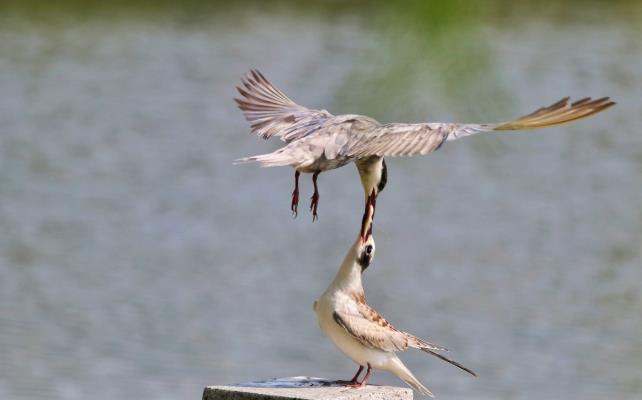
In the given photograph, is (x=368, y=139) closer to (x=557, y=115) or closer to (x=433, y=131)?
(x=433, y=131)

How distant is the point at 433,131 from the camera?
4.23 meters

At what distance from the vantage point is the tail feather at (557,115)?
3.86 metres

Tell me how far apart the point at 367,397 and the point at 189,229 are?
A: 11.2 metres

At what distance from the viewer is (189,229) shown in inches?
607

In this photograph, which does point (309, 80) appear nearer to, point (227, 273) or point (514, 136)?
point (514, 136)

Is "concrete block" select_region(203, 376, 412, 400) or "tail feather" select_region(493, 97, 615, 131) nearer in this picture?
"tail feather" select_region(493, 97, 615, 131)

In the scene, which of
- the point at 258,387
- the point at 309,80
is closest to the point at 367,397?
the point at 258,387

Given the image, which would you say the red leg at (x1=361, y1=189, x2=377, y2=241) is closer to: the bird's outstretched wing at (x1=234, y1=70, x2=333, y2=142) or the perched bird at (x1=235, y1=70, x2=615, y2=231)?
the perched bird at (x1=235, y1=70, x2=615, y2=231)

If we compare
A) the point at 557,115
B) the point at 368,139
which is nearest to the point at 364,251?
the point at 368,139

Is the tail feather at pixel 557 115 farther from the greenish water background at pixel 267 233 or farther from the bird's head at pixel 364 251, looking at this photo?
the greenish water background at pixel 267 233

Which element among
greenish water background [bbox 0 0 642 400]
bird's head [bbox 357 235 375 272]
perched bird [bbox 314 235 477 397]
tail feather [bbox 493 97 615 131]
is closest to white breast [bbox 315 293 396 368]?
perched bird [bbox 314 235 477 397]

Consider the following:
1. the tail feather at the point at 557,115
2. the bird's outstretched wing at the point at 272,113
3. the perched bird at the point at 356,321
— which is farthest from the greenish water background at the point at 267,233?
the tail feather at the point at 557,115

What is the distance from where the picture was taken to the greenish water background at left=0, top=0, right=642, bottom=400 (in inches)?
476

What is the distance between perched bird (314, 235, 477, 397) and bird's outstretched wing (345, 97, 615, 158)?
41 cm
